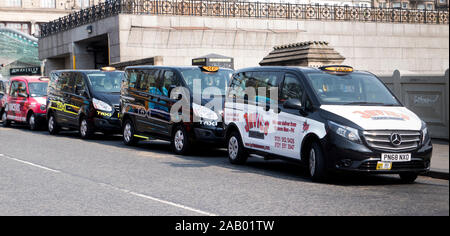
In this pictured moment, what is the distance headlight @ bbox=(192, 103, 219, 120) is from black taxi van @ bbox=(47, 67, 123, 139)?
17.4 feet

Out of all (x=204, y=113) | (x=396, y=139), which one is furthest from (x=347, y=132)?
(x=204, y=113)

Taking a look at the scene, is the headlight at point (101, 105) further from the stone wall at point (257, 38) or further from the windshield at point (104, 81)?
the stone wall at point (257, 38)

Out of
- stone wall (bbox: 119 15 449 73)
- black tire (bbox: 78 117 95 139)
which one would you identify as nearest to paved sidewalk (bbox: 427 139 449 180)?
black tire (bbox: 78 117 95 139)

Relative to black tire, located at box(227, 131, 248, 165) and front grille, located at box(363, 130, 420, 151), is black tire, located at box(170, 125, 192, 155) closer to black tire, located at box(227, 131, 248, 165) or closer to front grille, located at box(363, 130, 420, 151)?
black tire, located at box(227, 131, 248, 165)

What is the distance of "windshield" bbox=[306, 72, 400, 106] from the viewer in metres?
11.1

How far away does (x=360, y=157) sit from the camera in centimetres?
1007

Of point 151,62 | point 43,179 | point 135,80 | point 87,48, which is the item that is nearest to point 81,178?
point 43,179

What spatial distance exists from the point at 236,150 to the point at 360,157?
369 cm

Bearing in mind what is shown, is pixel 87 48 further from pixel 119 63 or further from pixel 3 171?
pixel 3 171

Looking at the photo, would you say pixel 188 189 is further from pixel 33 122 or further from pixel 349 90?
pixel 33 122

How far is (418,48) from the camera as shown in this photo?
121 feet

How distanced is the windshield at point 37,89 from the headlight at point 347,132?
17216 millimetres

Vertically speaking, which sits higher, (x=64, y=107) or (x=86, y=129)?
(x=64, y=107)

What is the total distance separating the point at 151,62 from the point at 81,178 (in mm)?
16061
